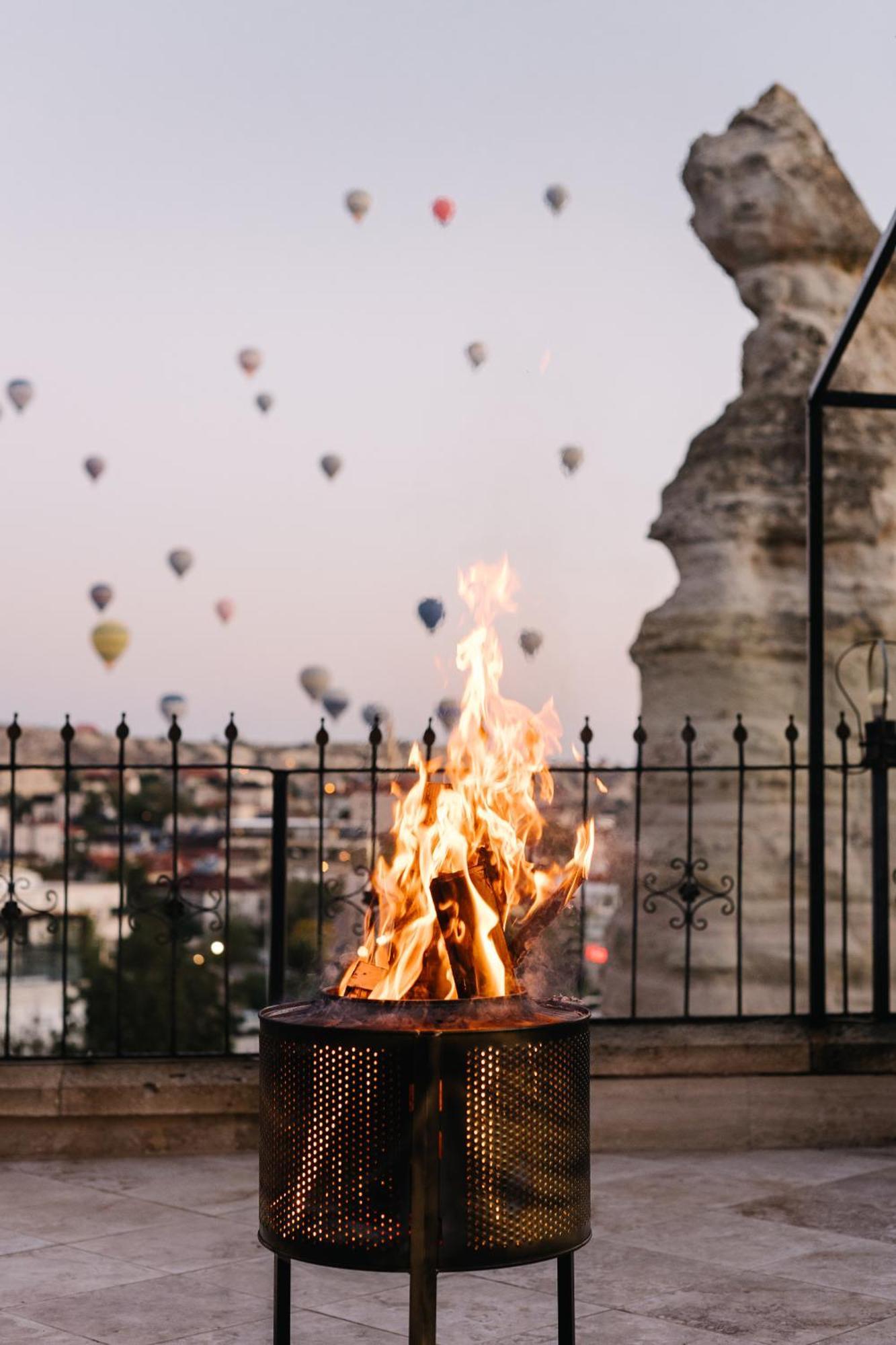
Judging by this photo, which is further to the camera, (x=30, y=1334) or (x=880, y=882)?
(x=880, y=882)

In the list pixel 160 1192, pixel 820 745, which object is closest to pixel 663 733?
pixel 820 745

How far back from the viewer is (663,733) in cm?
2300

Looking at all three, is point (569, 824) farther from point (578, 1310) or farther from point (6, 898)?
point (578, 1310)

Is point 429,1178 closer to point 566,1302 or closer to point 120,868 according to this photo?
point 566,1302

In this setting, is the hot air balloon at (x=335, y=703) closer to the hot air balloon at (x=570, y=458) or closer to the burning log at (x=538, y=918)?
the hot air balloon at (x=570, y=458)

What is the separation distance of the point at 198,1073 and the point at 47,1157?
2.29ft

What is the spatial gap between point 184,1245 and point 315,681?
2944 centimetres

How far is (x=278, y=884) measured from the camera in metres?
6.90

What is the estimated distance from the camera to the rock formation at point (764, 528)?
78.0ft

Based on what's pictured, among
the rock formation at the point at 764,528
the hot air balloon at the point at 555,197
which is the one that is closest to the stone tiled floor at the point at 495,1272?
the rock formation at the point at 764,528

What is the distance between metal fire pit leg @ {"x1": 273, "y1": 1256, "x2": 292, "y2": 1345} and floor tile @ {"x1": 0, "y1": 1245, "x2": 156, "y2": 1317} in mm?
1099

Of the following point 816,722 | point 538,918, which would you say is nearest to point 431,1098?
point 538,918

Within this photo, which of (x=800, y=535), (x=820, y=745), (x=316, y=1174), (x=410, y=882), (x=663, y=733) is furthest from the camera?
(x=800, y=535)

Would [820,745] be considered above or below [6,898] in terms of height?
above
